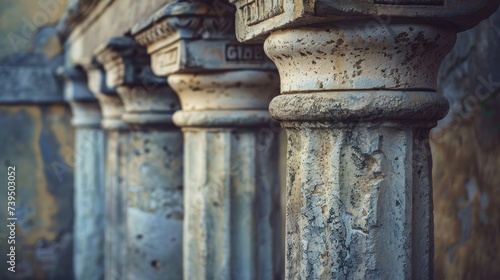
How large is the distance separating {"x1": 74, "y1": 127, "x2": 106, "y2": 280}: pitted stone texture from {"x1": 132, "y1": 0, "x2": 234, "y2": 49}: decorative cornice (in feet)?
8.24

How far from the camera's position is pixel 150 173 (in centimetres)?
287

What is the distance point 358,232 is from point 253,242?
3.17 ft

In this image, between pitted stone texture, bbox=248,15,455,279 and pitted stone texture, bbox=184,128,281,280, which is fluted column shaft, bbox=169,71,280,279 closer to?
pitted stone texture, bbox=184,128,281,280

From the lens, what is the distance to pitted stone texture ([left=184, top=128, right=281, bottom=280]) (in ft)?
7.04

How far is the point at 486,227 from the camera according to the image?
2344 millimetres

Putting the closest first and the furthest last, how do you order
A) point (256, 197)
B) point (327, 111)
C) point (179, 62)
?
point (327, 111) → point (179, 62) → point (256, 197)

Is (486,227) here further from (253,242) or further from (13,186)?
(13,186)

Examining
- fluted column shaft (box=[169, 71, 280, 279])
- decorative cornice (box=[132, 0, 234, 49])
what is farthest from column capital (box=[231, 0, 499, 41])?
fluted column shaft (box=[169, 71, 280, 279])

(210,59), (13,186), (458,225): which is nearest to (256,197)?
(210,59)

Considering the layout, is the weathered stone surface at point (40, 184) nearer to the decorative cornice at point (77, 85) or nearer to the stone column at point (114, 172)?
the decorative cornice at point (77, 85)

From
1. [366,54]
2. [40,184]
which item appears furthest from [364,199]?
[40,184]

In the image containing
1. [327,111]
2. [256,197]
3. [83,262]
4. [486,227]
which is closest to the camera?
[327,111]

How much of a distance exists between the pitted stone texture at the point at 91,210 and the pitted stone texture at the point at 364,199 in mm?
3309

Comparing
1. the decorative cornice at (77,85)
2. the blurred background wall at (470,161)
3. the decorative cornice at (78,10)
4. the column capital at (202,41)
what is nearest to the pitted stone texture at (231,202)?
the column capital at (202,41)
